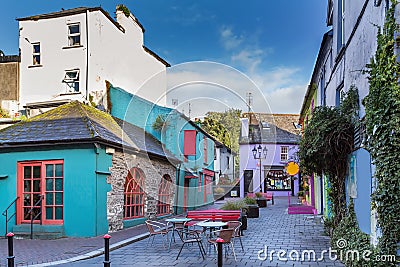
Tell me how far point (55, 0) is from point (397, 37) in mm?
16612

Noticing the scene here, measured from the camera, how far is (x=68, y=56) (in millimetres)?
17062

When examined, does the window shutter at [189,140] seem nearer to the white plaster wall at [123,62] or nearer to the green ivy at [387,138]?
the white plaster wall at [123,62]

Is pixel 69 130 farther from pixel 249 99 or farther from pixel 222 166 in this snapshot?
pixel 222 166

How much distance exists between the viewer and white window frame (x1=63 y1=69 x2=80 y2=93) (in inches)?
667

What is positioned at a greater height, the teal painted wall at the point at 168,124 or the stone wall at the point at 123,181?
the teal painted wall at the point at 168,124

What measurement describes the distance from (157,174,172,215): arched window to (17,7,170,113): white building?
14.6 feet

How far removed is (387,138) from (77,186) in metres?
9.24

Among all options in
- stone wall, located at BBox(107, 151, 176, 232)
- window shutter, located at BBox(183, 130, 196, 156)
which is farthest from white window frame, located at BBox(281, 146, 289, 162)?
stone wall, located at BBox(107, 151, 176, 232)

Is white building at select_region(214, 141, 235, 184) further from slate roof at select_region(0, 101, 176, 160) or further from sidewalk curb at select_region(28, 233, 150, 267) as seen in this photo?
sidewalk curb at select_region(28, 233, 150, 267)

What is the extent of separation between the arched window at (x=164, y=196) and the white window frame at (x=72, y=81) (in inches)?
212

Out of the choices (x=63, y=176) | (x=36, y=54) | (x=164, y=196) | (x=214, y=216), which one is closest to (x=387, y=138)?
(x=214, y=216)

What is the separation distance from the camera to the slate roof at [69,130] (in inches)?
472

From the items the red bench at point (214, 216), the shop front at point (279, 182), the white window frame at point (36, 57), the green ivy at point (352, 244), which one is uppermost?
the white window frame at point (36, 57)

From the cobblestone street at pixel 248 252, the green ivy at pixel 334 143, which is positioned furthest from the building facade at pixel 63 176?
the green ivy at pixel 334 143
